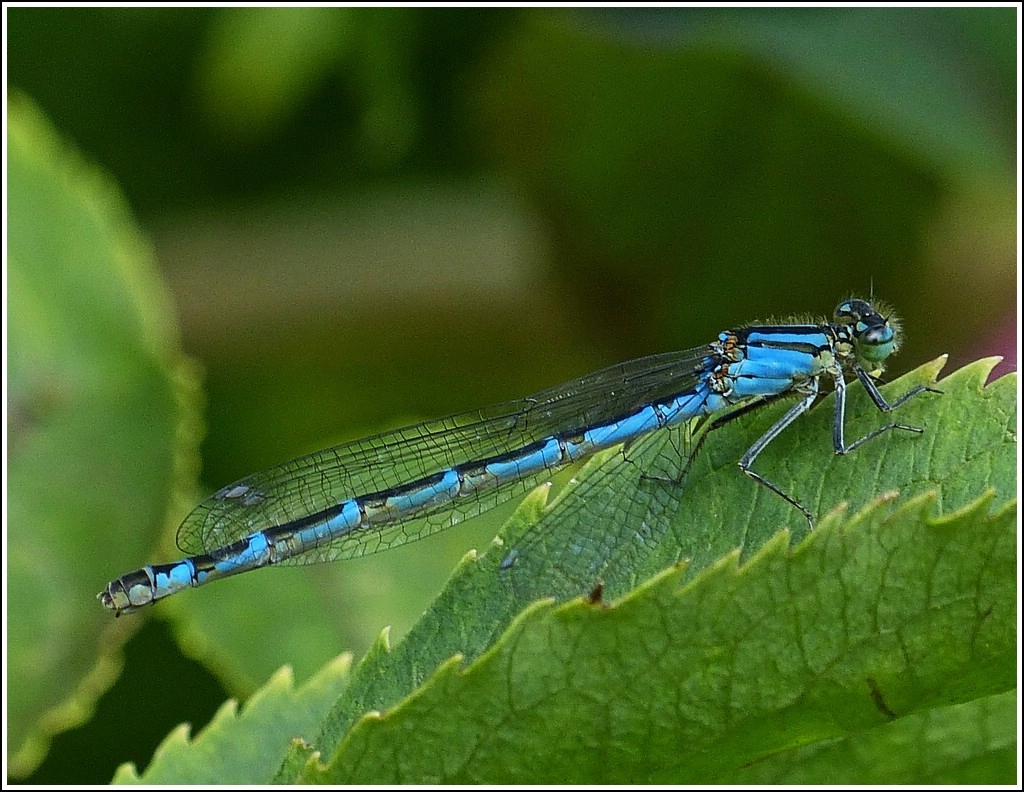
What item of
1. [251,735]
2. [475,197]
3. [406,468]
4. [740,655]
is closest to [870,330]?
[406,468]

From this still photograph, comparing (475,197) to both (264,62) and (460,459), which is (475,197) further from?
(460,459)

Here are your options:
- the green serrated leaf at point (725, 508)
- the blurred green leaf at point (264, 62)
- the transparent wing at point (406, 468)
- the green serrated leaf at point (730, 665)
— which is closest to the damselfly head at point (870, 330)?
the transparent wing at point (406, 468)

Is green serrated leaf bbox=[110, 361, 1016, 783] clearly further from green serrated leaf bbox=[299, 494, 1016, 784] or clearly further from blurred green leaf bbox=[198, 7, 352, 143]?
blurred green leaf bbox=[198, 7, 352, 143]

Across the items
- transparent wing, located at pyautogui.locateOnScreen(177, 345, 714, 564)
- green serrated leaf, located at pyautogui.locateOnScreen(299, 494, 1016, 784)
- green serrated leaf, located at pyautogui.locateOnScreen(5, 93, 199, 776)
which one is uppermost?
green serrated leaf, located at pyautogui.locateOnScreen(5, 93, 199, 776)

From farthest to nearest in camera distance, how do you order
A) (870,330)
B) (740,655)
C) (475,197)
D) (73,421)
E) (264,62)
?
(475,197)
(264,62)
(73,421)
(870,330)
(740,655)

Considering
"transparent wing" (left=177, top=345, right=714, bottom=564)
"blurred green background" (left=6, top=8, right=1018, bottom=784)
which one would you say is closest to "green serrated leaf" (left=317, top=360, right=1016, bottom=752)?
"transparent wing" (left=177, top=345, right=714, bottom=564)

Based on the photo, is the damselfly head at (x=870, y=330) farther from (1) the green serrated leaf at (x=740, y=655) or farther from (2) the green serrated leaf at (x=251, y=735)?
(2) the green serrated leaf at (x=251, y=735)

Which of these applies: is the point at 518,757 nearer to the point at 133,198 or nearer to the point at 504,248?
the point at 504,248
